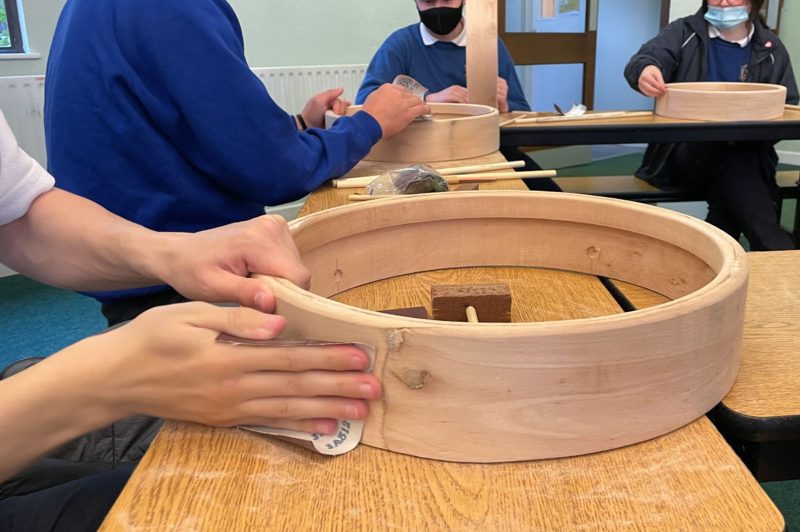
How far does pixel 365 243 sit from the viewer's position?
1.10m

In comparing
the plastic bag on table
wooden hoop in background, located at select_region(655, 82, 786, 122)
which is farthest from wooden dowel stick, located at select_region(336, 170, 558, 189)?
wooden hoop in background, located at select_region(655, 82, 786, 122)

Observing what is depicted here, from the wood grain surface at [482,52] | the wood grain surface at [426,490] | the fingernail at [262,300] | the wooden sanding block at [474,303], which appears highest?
the wood grain surface at [482,52]

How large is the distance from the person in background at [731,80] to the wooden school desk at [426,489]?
2.45m

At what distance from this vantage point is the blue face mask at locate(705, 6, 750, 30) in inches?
121

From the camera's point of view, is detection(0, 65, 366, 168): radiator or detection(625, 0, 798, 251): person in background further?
detection(0, 65, 366, 168): radiator

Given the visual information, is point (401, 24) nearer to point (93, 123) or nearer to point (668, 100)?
point (668, 100)

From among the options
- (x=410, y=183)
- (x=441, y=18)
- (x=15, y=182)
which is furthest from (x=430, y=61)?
(x=15, y=182)

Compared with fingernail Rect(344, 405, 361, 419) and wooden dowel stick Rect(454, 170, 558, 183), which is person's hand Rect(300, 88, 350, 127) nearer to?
wooden dowel stick Rect(454, 170, 558, 183)

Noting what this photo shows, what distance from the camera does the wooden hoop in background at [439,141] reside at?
5.83 ft

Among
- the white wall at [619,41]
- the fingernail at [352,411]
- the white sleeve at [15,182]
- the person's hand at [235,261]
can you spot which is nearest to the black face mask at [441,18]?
the white sleeve at [15,182]

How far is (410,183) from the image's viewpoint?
1.38 meters

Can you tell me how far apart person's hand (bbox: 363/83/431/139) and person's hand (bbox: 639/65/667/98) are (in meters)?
1.25

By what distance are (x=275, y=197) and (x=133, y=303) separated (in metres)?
0.37

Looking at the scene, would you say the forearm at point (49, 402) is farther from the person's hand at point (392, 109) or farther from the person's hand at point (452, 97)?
the person's hand at point (452, 97)
